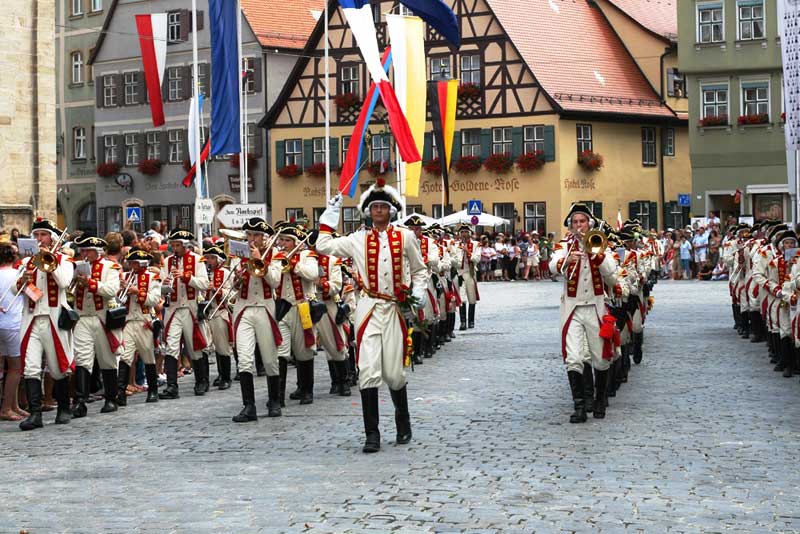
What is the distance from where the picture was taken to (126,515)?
8844 mm

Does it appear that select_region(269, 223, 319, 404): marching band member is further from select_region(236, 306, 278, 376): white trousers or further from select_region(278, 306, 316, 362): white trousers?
select_region(236, 306, 278, 376): white trousers

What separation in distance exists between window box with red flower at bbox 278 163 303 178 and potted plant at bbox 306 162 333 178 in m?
0.44

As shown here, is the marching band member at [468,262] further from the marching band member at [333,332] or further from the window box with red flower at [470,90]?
the window box with red flower at [470,90]

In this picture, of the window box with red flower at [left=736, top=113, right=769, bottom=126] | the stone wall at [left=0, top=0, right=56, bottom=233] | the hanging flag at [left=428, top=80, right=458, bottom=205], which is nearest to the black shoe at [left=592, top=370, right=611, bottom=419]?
the hanging flag at [left=428, top=80, right=458, bottom=205]

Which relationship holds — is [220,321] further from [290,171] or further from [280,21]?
[280,21]

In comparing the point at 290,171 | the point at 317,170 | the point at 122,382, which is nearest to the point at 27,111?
the point at 122,382

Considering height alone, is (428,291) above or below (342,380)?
above

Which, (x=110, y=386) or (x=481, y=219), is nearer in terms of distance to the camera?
(x=110, y=386)

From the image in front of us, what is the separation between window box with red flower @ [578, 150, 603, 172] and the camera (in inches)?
2125

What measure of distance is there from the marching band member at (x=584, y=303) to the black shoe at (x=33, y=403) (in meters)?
4.81

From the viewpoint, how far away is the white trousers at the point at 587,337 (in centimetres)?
1330

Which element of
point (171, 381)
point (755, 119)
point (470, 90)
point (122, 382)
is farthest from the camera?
point (470, 90)

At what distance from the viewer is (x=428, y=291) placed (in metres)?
20.7

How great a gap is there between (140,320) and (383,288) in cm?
466
